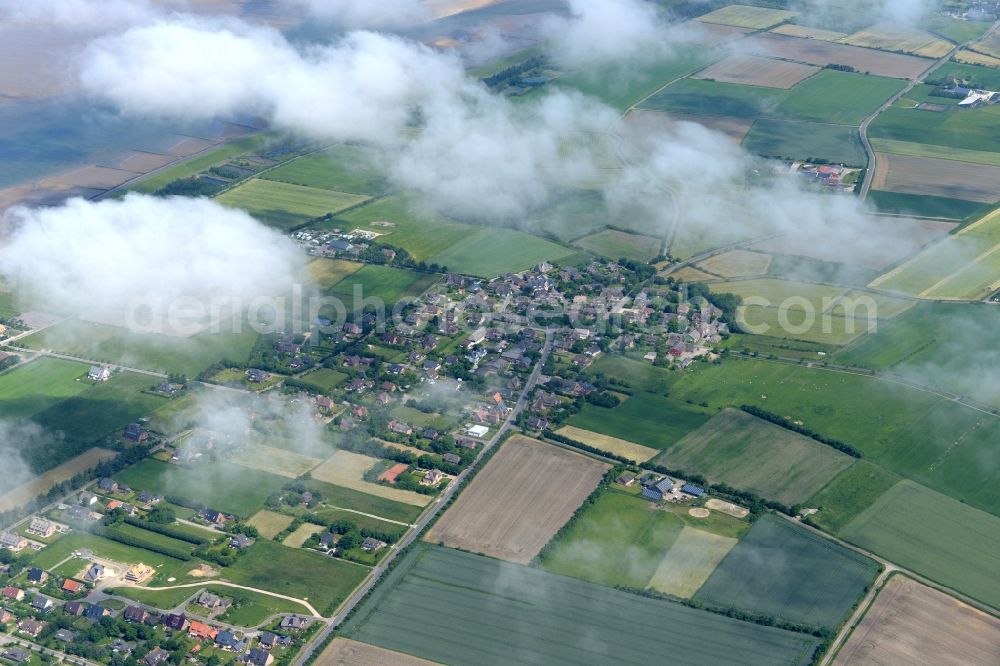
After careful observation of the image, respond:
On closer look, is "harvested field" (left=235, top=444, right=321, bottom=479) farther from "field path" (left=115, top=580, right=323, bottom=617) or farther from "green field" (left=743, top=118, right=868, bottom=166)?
"green field" (left=743, top=118, right=868, bottom=166)

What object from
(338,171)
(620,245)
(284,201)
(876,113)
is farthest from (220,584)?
(876,113)

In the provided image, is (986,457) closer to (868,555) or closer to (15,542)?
(868,555)

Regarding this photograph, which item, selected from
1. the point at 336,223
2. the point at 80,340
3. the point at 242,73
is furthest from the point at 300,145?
the point at 80,340

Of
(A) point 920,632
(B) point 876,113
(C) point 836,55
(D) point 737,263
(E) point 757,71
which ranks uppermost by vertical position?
(C) point 836,55

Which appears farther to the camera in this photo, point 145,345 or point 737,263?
point 737,263

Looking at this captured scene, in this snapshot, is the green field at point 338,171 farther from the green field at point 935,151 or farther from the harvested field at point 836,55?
the harvested field at point 836,55

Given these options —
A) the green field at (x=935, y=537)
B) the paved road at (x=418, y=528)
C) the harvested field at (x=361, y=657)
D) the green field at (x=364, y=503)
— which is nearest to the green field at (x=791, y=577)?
the green field at (x=935, y=537)

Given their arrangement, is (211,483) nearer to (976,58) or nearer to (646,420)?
(646,420)
